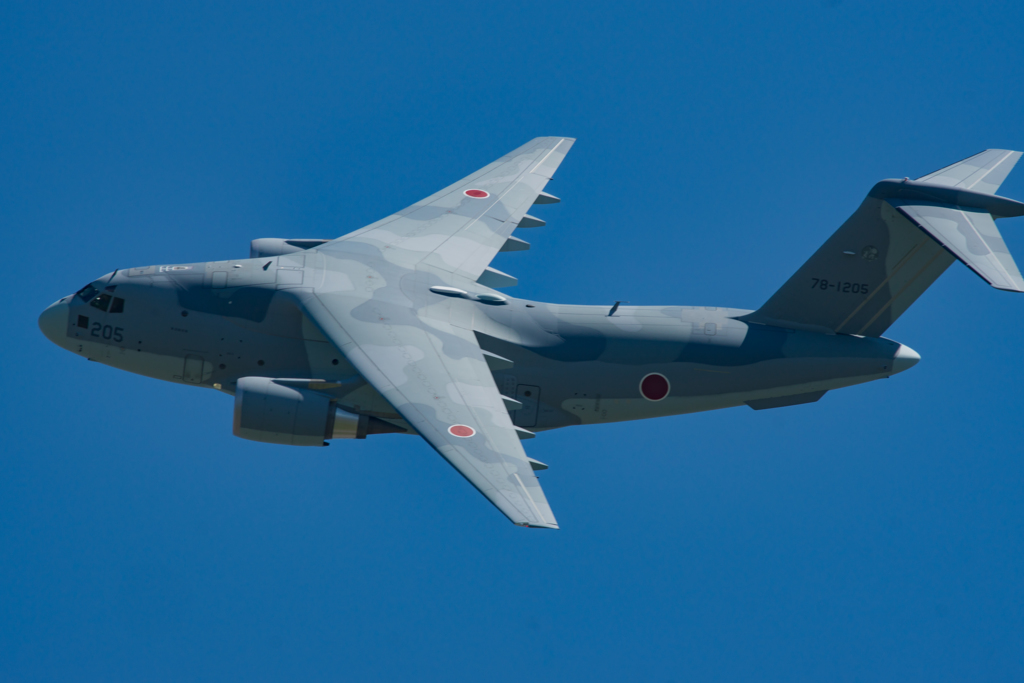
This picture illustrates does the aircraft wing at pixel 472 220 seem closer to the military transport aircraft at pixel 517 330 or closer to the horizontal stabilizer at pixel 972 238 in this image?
the military transport aircraft at pixel 517 330

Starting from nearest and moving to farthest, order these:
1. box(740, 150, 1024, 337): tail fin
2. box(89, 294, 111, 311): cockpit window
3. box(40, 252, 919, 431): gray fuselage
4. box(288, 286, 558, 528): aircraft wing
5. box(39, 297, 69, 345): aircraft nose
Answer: box(288, 286, 558, 528): aircraft wing, box(740, 150, 1024, 337): tail fin, box(40, 252, 919, 431): gray fuselage, box(89, 294, 111, 311): cockpit window, box(39, 297, 69, 345): aircraft nose

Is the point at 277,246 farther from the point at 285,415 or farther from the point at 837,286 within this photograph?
the point at 837,286

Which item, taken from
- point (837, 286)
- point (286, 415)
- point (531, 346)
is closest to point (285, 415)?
point (286, 415)

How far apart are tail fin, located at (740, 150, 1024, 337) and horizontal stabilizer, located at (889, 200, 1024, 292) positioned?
0.04 metres

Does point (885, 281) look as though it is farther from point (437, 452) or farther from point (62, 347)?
point (62, 347)

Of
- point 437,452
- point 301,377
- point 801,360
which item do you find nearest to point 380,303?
point 301,377

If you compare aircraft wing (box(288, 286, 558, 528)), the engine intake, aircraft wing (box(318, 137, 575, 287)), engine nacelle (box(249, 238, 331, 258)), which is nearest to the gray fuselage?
aircraft wing (box(288, 286, 558, 528))

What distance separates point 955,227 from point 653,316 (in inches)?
230

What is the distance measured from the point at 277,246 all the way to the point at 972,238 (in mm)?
13641

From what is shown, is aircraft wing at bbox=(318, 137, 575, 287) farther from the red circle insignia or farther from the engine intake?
the red circle insignia

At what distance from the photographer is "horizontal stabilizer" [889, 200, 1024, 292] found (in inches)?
853

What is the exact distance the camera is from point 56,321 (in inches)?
990

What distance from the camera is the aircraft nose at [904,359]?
25.3m

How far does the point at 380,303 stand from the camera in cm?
2444
